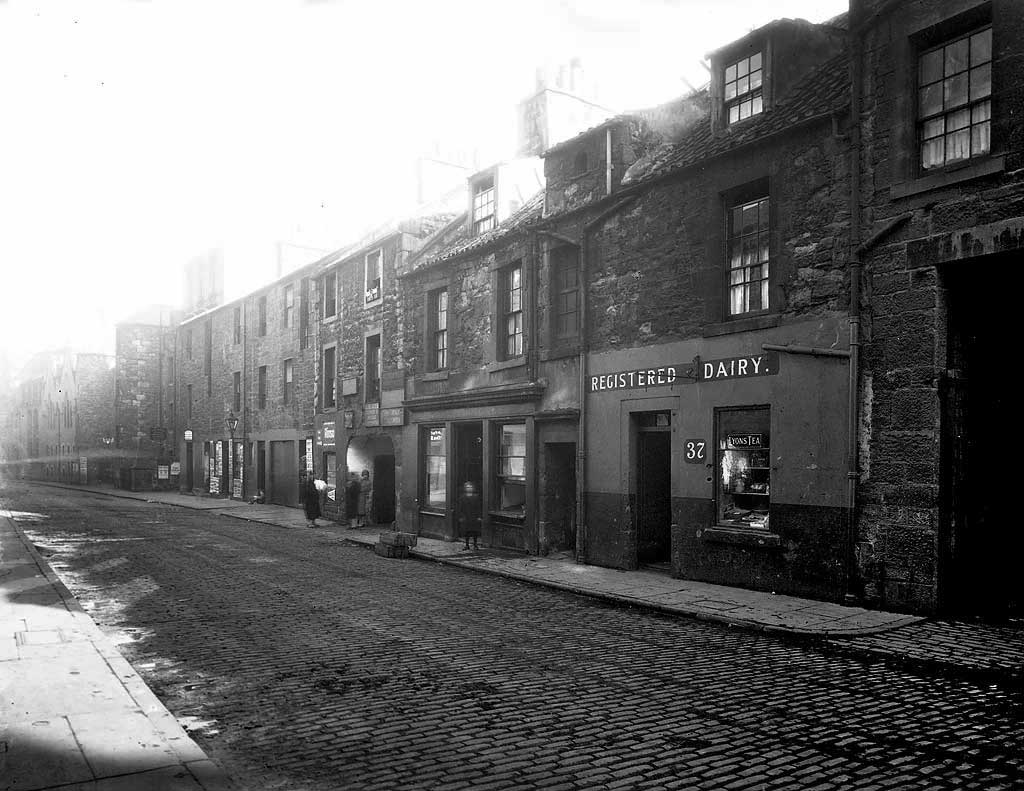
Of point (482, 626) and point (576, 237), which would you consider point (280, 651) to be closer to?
point (482, 626)

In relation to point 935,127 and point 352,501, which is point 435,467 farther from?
point 935,127

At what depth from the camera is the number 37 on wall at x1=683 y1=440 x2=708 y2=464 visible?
12844 mm

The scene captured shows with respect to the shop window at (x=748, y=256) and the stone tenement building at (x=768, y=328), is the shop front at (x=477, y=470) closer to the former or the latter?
the stone tenement building at (x=768, y=328)

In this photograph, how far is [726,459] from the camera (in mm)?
12656

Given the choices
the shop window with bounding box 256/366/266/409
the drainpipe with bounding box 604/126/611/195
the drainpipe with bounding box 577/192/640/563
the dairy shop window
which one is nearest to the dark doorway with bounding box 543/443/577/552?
the drainpipe with bounding box 577/192/640/563

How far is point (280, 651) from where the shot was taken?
26.9 ft

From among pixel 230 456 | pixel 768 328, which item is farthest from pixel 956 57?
pixel 230 456

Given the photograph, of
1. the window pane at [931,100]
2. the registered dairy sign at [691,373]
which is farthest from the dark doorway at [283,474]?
the window pane at [931,100]

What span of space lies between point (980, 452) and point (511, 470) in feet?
32.0

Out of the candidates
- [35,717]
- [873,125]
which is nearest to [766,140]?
[873,125]

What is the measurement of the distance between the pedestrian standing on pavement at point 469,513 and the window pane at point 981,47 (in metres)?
12.3

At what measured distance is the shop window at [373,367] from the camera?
24.6 metres

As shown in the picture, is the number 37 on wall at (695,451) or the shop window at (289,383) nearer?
the number 37 on wall at (695,451)

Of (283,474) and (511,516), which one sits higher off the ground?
(283,474)
